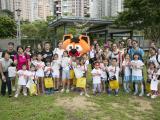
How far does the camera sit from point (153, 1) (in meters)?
21.2

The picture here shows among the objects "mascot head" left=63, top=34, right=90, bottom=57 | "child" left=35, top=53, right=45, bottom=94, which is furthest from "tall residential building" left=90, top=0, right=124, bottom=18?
"child" left=35, top=53, right=45, bottom=94

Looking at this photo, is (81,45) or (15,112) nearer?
Answer: (15,112)

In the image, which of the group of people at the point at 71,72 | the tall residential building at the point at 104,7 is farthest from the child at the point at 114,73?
the tall residential building at the point at 104,7

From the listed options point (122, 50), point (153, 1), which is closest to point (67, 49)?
point (122, 50)

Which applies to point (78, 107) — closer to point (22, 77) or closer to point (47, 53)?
point (22, 77)

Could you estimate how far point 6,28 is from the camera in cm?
3484

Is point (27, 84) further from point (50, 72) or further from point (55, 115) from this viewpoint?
point (55, 115)

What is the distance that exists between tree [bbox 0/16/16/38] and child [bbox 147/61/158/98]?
90.9 ft

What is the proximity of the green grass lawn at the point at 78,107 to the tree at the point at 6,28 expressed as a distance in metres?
27.3

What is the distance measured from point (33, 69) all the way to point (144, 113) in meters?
3.25

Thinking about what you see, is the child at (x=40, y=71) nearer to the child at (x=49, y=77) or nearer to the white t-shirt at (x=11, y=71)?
the child at (x=49, y=77)

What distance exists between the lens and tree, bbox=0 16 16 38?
34375 millimetres

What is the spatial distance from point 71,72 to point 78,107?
1758 millimetres

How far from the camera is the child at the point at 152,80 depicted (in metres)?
8.41
